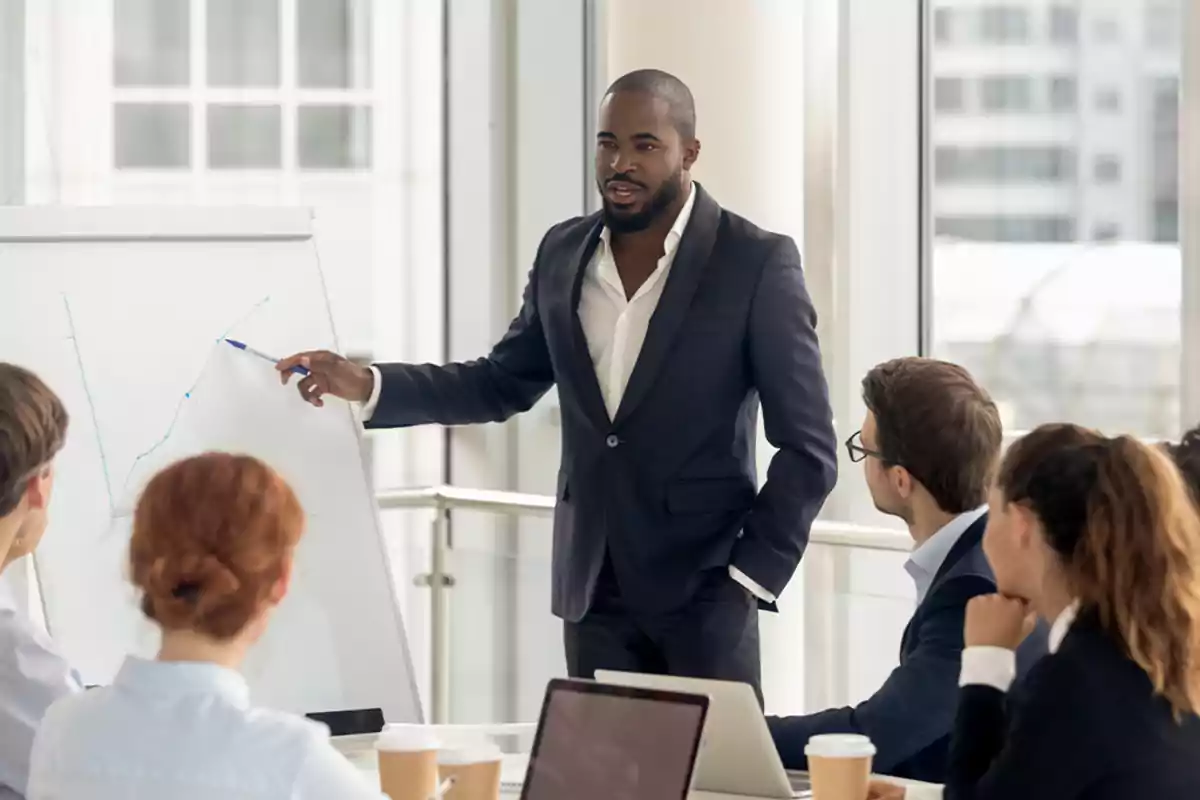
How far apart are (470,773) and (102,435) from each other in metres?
1.27

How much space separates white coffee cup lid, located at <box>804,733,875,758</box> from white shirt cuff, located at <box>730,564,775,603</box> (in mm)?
878

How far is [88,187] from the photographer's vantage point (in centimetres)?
454

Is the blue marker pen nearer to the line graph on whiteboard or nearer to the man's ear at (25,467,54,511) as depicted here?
the line graph on whiteboard

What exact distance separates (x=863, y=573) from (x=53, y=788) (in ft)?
8.55

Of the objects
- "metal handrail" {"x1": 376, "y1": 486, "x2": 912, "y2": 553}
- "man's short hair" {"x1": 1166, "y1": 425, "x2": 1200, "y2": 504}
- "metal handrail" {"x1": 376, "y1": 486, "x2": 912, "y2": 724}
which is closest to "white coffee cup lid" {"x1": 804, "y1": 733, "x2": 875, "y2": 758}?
"man's short hair" {"x1": 1166, "y1": 425, "x2": 1200, "y2": 504}

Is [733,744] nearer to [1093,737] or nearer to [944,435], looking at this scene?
[1093,737]

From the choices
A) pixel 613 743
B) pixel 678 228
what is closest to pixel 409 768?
pixel 613 743

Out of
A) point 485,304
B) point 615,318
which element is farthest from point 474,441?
point 615,318

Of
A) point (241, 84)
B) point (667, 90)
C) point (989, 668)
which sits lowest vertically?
point (989, 668)

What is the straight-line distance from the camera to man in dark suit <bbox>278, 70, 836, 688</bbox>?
285 centimetres

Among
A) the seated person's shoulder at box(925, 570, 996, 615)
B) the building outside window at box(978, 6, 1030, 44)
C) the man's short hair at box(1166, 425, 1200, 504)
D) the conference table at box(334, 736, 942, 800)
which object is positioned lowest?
the conference table at box(334, 736, 942, 800)

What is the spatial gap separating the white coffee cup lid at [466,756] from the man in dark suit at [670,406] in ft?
3.13

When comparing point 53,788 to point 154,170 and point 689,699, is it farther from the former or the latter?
point 154,170

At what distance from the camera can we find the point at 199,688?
1.58 meters
